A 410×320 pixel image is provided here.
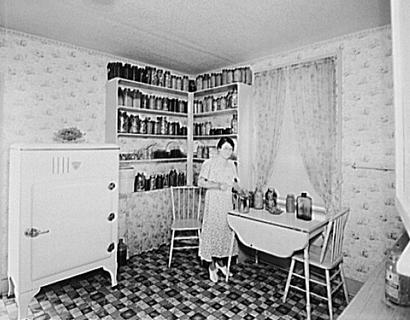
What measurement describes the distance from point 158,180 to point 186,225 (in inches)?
30.2

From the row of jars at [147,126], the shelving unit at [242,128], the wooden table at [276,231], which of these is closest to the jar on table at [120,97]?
the row of jars at [147,126]

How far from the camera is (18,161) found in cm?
226

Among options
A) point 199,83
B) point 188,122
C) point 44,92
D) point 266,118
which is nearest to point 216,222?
point 266,118

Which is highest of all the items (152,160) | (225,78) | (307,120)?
(225,78)

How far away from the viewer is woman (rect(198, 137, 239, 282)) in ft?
9.88

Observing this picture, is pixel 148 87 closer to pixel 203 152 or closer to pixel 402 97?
pixel 203 152

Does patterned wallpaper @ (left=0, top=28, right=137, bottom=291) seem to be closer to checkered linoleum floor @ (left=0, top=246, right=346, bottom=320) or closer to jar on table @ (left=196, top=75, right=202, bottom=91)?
checkered linoleum floor @ (left=0, top=246, right=346, bottom=320)

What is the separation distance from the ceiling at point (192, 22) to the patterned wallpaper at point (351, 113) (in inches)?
6.2

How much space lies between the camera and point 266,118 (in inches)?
133

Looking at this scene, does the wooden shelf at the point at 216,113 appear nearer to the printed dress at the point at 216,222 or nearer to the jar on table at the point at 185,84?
the jar on table at the point at 185,84

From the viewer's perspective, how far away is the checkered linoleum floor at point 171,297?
7.80ft

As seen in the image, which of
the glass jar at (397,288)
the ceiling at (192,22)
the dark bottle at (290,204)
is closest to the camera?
the glass jar at (397,288)

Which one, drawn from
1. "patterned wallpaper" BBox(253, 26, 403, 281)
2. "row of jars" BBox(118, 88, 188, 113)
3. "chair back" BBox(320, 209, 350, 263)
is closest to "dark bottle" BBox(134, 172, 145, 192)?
"row of jars" BBox(118, 88, 188, 113)

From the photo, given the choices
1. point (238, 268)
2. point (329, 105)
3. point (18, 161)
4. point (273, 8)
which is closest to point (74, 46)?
point (18, 161)
